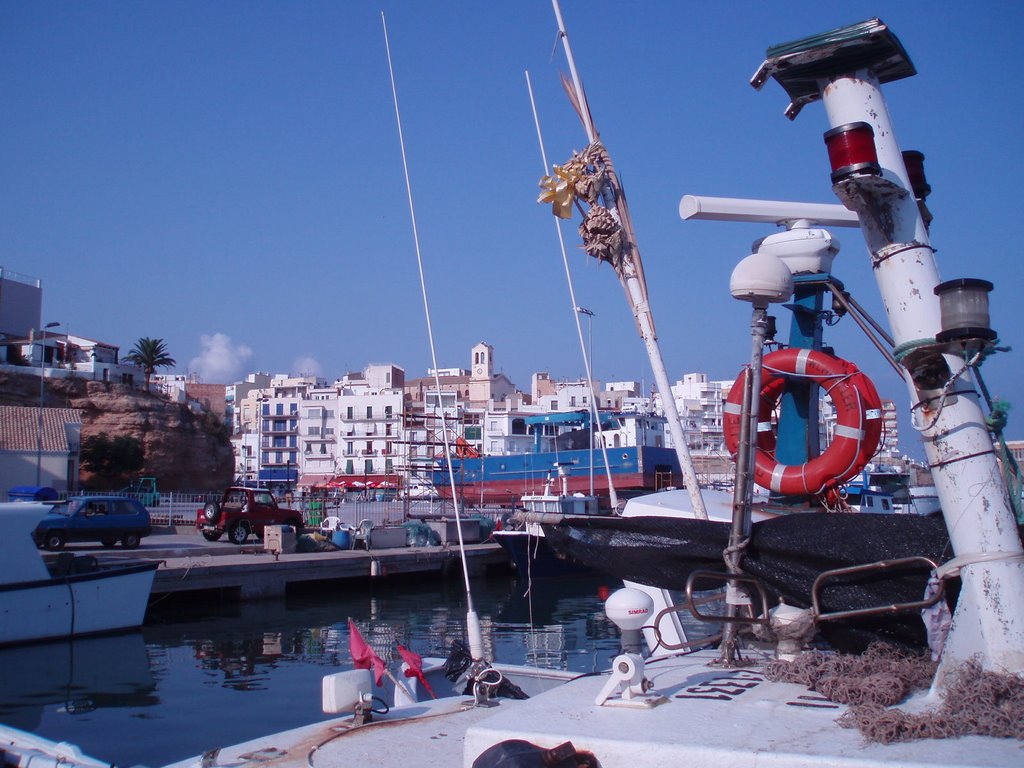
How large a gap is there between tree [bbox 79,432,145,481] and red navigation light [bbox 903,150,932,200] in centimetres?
5837

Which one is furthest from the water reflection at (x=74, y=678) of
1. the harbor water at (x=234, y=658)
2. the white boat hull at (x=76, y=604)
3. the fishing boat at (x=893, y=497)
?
the fishing boat at (x=893, y=497)

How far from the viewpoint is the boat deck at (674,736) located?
8.39 feet

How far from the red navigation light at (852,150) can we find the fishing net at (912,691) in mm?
1773

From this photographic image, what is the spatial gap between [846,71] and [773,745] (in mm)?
2666

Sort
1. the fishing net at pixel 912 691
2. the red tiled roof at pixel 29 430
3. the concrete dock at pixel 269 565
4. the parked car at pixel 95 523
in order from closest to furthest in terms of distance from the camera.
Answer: the fishing net at pixel 912 691, the concrete dock at pixel 269 565, the parked car at pixel 95 523, the red tiled roof at pixel 29 430

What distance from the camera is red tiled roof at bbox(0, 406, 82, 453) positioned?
4297cm

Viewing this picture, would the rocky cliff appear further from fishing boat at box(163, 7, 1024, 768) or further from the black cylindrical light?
the black cylindrical light

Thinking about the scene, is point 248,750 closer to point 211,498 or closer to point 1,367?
point 211,498

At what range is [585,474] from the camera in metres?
46.1

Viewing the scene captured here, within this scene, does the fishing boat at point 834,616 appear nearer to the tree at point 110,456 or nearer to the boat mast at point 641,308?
the boat mast at point 641,308

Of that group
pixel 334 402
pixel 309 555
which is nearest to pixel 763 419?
pixel 309 555

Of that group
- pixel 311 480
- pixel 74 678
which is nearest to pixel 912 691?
pixel 74 678

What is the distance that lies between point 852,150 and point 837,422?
365 centimetres

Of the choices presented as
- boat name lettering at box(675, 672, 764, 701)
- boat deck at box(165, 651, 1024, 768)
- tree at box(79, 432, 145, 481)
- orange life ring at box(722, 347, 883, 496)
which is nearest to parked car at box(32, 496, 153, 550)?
orange life ring at box(722, 347, 883, 496)
